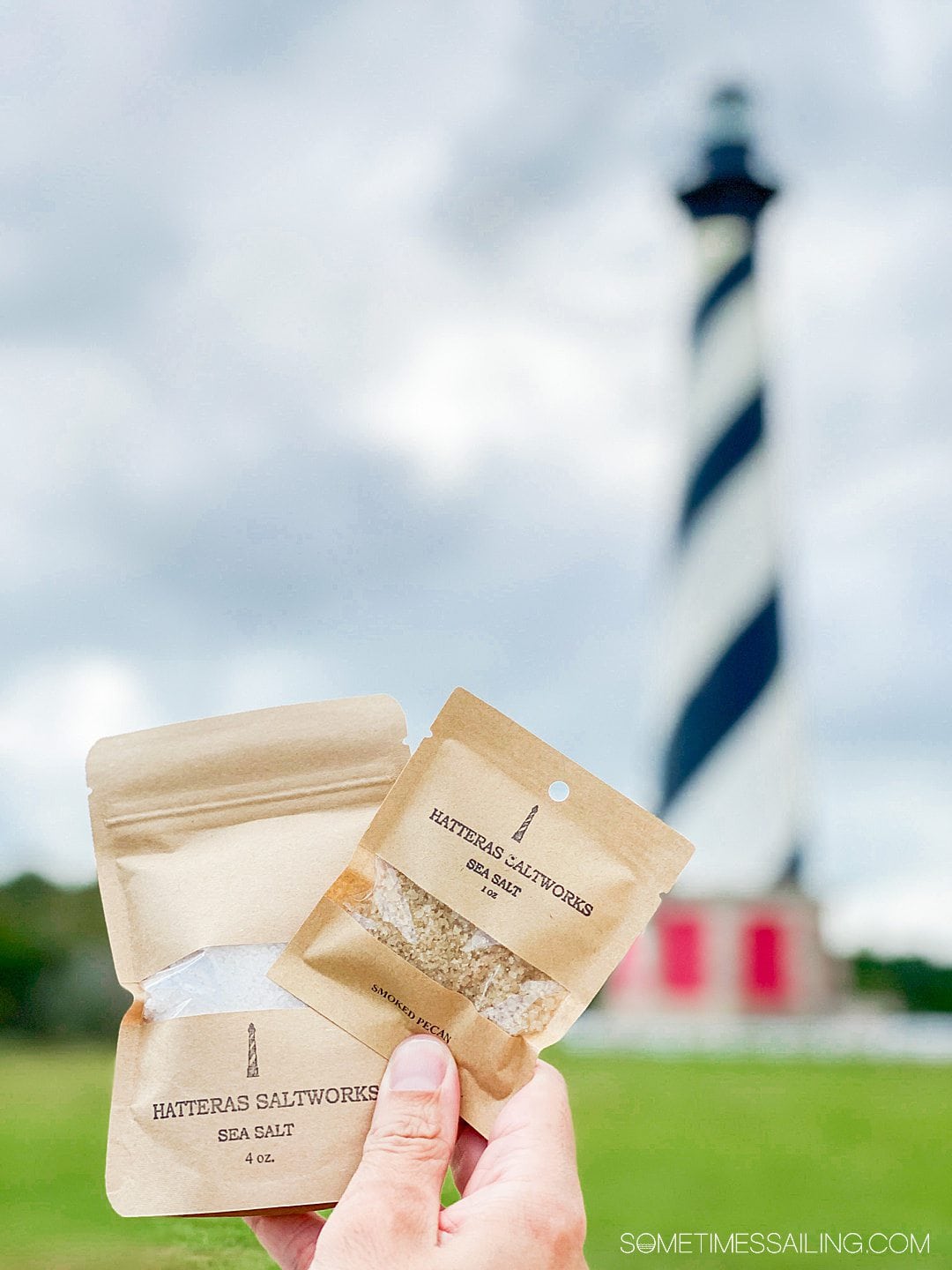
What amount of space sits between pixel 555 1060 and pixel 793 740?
2.55 meters

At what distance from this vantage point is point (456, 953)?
2.94 feet

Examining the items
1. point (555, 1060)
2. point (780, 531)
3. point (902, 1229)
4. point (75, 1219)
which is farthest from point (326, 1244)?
point (780, 531)

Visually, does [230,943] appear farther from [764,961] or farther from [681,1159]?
[764,961]

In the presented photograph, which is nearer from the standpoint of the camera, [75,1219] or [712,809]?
[75,1219]

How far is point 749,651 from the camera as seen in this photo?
7.92 m

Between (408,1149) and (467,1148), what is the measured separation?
0.11 meters

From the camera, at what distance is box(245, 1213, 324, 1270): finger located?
0.95 metres

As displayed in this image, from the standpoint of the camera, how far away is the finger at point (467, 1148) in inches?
36.0

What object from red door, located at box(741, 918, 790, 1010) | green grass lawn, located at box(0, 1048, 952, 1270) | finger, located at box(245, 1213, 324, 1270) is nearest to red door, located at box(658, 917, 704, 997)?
red door, located at box(741, 918, 790, 1010)

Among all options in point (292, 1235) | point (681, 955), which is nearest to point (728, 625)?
point (681, 955)

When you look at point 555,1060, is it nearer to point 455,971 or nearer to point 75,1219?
point 75,1219

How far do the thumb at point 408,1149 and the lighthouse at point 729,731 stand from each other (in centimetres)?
699

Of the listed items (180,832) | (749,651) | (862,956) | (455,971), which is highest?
(749,651)

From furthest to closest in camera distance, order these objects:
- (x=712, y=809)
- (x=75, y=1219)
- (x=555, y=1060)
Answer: (x=712, y=809) → (x=555, y=1060) → (x=75, y=1219)
